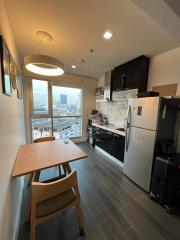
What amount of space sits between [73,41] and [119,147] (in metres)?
2.46

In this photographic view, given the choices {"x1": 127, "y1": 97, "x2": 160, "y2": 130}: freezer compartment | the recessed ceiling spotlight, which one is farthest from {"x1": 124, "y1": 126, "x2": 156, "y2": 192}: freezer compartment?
the recessed ceiling spotlight

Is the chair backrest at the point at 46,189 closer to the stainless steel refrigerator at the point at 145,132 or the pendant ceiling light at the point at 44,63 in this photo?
the pendant ceiling light at the point at 44,63

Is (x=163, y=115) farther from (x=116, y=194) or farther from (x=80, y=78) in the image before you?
(x=80, y=78)

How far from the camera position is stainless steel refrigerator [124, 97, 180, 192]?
1.82 meters

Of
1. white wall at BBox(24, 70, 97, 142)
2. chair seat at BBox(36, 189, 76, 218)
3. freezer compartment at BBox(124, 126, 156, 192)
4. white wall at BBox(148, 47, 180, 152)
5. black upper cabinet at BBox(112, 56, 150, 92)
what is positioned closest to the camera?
chair seat at BBox(36, 189, 76, 218)

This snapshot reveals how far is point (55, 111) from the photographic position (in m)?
3.86

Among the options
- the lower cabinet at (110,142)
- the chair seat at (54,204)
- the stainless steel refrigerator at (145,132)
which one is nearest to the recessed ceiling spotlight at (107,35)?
the stainless steel refrigerator at (145,132)

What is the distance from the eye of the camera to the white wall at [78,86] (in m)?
3.29

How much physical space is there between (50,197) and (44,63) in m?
1.37

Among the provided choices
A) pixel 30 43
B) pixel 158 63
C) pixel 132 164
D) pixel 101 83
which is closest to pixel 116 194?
pixel 132 164

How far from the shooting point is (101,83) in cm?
430

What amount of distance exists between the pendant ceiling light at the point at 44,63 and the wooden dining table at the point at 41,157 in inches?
45.1

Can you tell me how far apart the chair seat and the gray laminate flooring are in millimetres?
465

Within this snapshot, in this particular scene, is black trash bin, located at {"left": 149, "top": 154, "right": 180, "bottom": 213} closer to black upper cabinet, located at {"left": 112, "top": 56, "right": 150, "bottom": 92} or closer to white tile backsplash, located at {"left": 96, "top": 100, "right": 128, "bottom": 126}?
black upper cabinet, located at {"left": 112, "top": 56, "right": 150, "bottom": 92}
